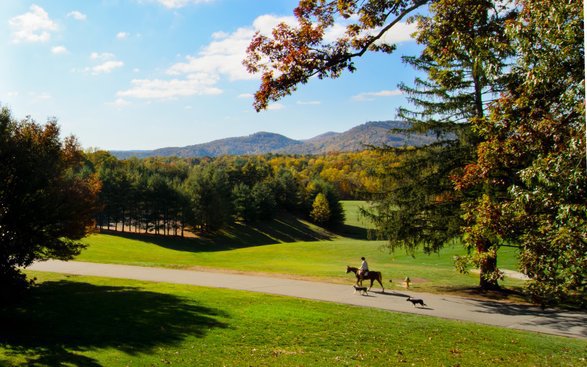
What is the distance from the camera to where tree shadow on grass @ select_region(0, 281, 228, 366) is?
1113cm

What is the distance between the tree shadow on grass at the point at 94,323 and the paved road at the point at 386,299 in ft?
15.4

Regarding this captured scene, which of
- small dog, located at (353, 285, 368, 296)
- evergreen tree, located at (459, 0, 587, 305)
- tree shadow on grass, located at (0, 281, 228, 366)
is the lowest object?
tree shadow on grass, located at (0, 281, 228, 366)

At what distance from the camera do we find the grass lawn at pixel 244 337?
1062 cm

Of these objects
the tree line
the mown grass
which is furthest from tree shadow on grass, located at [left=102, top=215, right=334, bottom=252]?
the tree line

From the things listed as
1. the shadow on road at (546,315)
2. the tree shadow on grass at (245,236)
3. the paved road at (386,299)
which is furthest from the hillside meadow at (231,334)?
the tree shadow on grass at (245,236)

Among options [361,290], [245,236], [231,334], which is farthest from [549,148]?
[245,236]

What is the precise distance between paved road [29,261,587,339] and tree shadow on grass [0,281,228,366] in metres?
4.68

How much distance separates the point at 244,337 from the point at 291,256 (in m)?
31.0

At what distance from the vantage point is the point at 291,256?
43375mm

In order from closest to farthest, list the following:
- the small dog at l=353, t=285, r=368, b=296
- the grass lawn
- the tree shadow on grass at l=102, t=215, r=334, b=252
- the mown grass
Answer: the grass lawn → the small dog at l=353, t=285, r=368, b=296 → the mown grass → the tree shadow on grass at l=102, t=215, r=334, b=252

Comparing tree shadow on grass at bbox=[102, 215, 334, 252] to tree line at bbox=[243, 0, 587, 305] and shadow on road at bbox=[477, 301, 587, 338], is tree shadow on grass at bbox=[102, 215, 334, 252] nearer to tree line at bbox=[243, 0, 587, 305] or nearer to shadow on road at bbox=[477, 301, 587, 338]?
shadow on road at bbox=[477, 301, 587, 338]

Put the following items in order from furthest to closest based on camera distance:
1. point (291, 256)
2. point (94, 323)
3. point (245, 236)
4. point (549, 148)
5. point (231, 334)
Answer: point (245, 236) → point (291, 256) → point (94, 323) → point (231, 334) → point (549, 148)

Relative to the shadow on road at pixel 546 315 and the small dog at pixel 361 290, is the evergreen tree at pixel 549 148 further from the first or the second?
the small dog at pixel 361 290

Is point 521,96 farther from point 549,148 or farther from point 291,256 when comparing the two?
point 291,256
